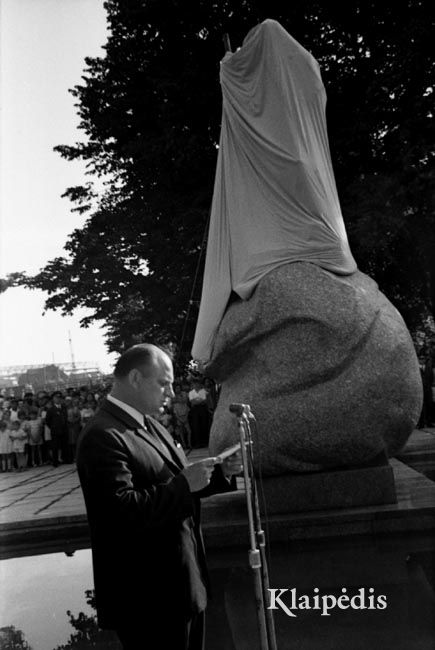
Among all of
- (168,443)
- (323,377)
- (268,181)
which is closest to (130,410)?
(168,443)

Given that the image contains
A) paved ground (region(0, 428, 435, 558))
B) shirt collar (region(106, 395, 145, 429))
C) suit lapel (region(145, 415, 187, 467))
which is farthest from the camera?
paved ground (region(0, 428, 435, 558))

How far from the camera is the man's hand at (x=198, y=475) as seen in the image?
2.56 meters

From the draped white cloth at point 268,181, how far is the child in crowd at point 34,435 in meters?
10.3

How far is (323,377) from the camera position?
5781mm

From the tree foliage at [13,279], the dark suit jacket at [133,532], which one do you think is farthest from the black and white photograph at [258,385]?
the tree foliage at [13,279]

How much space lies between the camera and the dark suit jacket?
247 centimetres

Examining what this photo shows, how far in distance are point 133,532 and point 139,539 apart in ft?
0.20

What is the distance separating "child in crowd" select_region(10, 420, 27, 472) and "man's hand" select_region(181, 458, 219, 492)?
14.4 m

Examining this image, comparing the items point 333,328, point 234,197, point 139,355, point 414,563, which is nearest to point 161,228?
point 234,197

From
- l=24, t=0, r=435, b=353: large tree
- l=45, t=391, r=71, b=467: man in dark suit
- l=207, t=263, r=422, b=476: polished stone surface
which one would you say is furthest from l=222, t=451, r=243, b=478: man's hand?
l=45, t=391, r=71, b=467: man in dark suit

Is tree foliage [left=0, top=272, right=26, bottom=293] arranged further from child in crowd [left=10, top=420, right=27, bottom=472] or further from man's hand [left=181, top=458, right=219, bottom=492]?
man's hand [left=181, top=458, right=219, bottom=492]

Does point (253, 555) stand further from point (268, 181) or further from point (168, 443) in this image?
point (268, 181)

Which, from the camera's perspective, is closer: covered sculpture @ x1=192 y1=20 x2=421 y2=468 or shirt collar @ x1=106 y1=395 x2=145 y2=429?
shirt collar @ x1=106 y1=395 x2=145 y2=429

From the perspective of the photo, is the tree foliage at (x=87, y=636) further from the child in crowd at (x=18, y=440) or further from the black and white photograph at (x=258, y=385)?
the child in crowd at (x=18, y=440)
